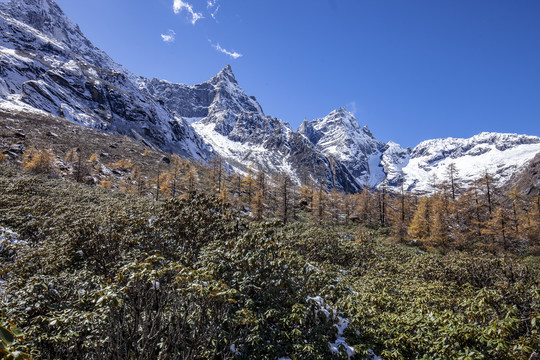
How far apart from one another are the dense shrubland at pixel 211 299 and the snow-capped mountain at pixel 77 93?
106796mm

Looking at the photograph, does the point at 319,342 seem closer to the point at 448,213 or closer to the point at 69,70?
Result: the point at 448,213

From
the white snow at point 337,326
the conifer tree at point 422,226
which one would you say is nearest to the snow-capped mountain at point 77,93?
the white snow at point 337,326

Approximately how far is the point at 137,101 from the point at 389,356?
533 feet

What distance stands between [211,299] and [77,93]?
148757 mm

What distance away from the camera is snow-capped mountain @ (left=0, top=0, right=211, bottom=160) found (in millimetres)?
93438

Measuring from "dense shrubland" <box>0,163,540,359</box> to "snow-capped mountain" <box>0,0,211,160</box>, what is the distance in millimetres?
106796

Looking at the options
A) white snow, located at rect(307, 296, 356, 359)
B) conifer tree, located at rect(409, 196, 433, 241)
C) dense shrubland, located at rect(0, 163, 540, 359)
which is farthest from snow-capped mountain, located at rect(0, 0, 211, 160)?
conifer tree, located at rect(409, 196, 433, 241)

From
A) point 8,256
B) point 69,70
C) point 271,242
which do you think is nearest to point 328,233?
point 271,242

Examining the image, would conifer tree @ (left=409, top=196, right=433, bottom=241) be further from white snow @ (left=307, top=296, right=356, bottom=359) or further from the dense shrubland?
white snow @ (left=307, top=296, right=356, bottom=359)

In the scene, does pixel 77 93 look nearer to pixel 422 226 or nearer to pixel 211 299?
pixel 422 226

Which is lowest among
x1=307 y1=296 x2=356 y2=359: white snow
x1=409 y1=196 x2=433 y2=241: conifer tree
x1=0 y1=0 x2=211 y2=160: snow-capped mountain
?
x1=307 y1=296 x2=356 y2=359: white snow

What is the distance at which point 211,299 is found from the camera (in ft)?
15.0

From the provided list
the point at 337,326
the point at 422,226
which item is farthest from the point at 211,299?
the point at 422,226

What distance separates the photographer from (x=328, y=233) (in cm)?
1742
